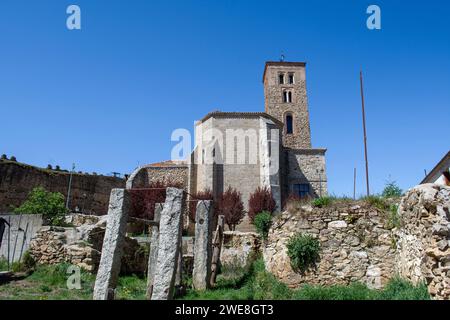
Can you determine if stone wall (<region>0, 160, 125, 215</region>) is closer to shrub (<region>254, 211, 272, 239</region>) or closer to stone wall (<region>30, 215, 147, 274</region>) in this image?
stone wall (<region>30, 215, 147, 274</region>)

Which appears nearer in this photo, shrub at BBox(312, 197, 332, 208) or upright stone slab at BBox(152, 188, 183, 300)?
upright stone slab at BBox(152, 188, 183, 300)

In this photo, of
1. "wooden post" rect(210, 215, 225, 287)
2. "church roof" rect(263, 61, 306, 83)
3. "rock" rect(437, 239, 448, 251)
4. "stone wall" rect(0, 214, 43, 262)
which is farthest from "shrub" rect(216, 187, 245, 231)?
"church roof" rect(263, 61, 306, 83)

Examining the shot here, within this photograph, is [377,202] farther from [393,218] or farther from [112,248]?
[112,248]

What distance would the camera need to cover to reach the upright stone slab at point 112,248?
770 cm

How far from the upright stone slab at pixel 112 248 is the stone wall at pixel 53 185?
2207cm

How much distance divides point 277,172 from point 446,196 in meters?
23.0

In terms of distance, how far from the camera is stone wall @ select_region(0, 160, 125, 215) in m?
25.6

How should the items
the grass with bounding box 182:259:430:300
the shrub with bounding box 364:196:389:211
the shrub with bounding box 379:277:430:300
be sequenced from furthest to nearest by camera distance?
1. the shrub with bounding box 364:196:389:211
2. the grass with bounding box 182:259:430:300
3. the shrub with bounding box 379:277:430:300

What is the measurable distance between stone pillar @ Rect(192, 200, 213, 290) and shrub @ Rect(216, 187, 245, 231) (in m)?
12.3

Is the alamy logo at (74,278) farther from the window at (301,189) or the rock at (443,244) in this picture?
the window at (301,189)

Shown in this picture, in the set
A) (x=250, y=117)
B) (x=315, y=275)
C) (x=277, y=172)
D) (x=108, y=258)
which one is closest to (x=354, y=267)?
(x=315, y=275)
